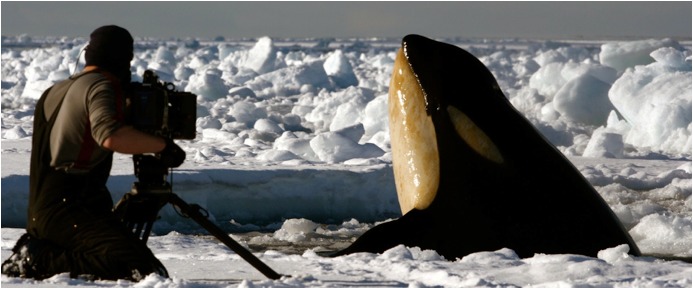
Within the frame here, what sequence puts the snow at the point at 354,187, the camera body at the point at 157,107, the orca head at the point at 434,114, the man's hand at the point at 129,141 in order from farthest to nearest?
the orca head at the point at 434,114
the snow at the point at 354,187
the camera body at the point at 157,107
the man's hand at the point at 129,141

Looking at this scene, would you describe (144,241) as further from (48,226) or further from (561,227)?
(561,227)

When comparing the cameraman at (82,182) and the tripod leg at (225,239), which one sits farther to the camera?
the tripod leg at (225,239)

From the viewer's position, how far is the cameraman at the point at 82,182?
396 cm

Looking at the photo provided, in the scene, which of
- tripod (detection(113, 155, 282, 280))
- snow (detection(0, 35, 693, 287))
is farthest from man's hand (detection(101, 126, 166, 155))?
snow (detection(0, 35, 693, 287))

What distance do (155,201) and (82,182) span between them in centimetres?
26

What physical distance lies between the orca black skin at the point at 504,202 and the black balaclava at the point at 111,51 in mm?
1957

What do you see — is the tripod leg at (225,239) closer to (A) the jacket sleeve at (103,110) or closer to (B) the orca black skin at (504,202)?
(A) the jacket sleeve at (103,110)

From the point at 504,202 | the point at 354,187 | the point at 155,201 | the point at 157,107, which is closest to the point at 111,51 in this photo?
the point at 157,107

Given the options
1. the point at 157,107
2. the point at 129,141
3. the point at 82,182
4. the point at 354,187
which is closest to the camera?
the point at 129,141

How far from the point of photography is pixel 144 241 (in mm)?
4180

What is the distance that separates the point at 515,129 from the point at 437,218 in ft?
2.15

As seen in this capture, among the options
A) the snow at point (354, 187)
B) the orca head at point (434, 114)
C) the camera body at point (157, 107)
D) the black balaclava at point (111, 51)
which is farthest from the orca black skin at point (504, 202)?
the black balaclava at point (111, 51)

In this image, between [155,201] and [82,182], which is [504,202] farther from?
[82,182]

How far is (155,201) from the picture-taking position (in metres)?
4.14
